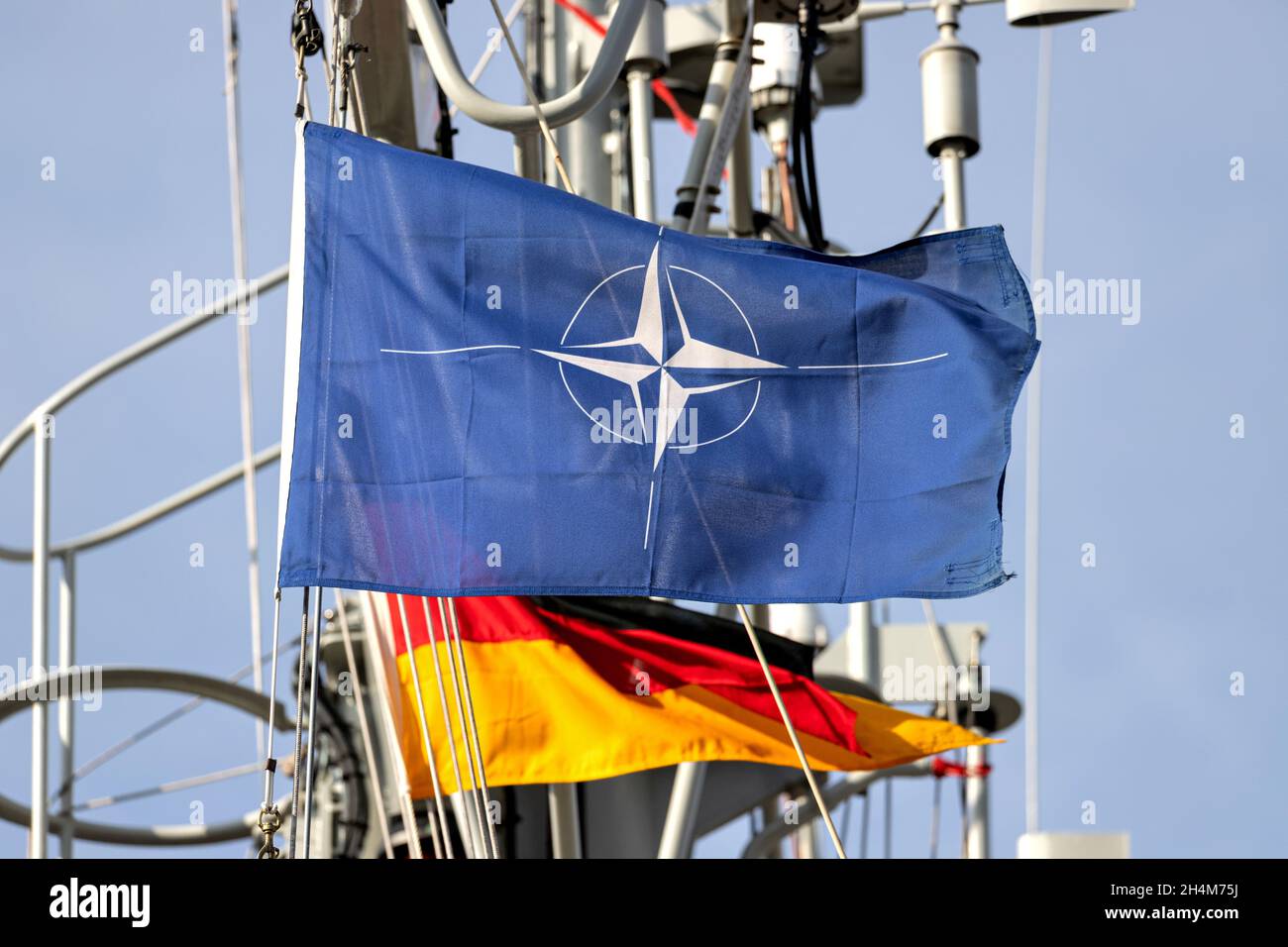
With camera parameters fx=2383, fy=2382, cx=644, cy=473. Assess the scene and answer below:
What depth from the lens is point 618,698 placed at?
46.1 ft

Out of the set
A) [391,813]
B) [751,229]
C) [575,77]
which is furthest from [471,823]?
[575,77]

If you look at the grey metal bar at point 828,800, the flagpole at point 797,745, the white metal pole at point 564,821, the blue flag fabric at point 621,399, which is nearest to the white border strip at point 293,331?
the blue flag fabric at point 621,399

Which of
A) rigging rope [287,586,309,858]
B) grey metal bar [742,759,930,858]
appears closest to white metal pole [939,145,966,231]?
grey metal bar [742,759,930,858]

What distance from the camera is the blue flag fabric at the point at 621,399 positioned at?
930cm

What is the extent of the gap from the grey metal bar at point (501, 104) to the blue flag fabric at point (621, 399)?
12.0 inches

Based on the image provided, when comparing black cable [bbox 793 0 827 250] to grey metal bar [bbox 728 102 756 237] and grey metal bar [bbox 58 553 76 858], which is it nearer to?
grey metal bar [bbox 728 102 756 237]

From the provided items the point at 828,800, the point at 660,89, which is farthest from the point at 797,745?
the point at 660,89

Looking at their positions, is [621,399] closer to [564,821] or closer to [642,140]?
[564,821]

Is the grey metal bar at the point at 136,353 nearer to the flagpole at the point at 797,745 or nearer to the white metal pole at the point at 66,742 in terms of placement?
the white metal pole at the point at 66,742

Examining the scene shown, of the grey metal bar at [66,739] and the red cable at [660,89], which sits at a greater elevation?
the red cable at [660,89]

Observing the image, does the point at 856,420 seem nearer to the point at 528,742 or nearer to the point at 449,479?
the point at 449,479

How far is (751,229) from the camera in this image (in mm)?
15469

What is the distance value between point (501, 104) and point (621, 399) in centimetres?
131

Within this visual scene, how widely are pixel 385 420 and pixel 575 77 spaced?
306 inches
